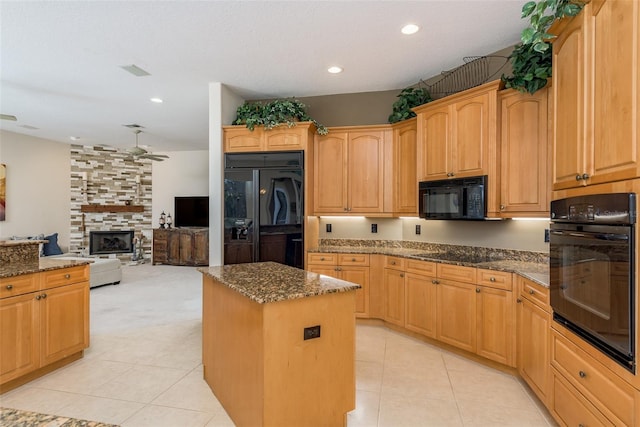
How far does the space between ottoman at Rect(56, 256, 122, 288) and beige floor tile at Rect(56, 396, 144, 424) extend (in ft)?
12.7

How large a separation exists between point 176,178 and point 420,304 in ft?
23.8

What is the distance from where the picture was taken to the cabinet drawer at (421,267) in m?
3.22

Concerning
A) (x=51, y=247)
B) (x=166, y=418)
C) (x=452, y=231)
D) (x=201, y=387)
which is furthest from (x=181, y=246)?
(x=452, y=231)

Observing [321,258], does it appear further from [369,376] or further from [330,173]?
[369,376]

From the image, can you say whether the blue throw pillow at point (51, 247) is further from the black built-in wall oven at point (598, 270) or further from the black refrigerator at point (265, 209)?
Result: the black built-in wall oven at point (598, 270)

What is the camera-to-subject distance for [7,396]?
240 centimetres

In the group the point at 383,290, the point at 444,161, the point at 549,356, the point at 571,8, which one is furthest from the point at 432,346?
the point at 571,8

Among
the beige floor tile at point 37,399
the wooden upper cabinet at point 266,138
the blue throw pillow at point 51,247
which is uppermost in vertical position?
the wooden upper cabinet at point 266,138

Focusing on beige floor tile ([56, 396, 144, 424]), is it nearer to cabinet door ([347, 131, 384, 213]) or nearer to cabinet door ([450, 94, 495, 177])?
cabinet door ([347, 131, 384, 213])

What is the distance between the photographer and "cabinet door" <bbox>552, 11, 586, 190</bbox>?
5.60 ft

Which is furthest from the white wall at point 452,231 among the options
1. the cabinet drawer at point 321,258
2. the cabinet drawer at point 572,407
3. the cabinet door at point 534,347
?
the cabinet drawer at point 572,407

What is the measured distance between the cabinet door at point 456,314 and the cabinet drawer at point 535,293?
0.45 metres

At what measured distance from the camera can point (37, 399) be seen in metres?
2.36

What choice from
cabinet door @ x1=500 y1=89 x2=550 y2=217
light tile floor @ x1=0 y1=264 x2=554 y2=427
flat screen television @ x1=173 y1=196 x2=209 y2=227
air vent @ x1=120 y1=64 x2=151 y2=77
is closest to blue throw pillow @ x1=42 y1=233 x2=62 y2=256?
flat screen television @ x1=173 y1=196 x2=209 y2=227
